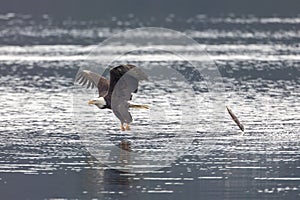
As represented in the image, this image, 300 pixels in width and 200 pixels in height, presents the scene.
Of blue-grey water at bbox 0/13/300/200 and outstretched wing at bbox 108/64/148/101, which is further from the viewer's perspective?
outstretched wing at bbox 108/64/148/101

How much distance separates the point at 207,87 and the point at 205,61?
4.86 m

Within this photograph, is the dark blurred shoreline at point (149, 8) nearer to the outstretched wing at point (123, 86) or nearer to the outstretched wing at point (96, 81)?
the outstretched wing at point (96, 81)

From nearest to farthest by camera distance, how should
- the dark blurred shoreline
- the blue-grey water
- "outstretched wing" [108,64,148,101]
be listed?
the blue-grey water
"outstretched wing" [108,64,148,101]
the dark blurred shoreline

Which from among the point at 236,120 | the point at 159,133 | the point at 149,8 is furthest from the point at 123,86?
the point at 149,8

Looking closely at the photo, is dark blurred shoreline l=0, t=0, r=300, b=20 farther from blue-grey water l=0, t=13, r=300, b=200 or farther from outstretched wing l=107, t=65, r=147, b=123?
Answer: outstretched wing l=107, t=65, r=147, b=123

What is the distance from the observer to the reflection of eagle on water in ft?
61.7

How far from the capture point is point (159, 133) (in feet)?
66.3

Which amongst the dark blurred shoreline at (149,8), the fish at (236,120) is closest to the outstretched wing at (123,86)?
the fish at (236,120)

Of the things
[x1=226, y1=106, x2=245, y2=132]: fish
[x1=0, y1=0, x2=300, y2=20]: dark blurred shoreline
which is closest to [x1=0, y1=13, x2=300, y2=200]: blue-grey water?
[x1=226, y1=106, x2=245, y2=132]: fish

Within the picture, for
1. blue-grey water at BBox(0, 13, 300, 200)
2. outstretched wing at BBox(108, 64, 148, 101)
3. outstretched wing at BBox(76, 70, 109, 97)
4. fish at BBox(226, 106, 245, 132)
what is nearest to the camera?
blue-grey water at BBox(0, 13, 300, 200)

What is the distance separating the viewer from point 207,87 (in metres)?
25.9

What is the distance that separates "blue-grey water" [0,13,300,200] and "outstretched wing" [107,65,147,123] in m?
0.51

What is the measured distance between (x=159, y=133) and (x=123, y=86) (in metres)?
1.39

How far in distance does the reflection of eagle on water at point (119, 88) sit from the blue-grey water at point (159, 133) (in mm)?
505
